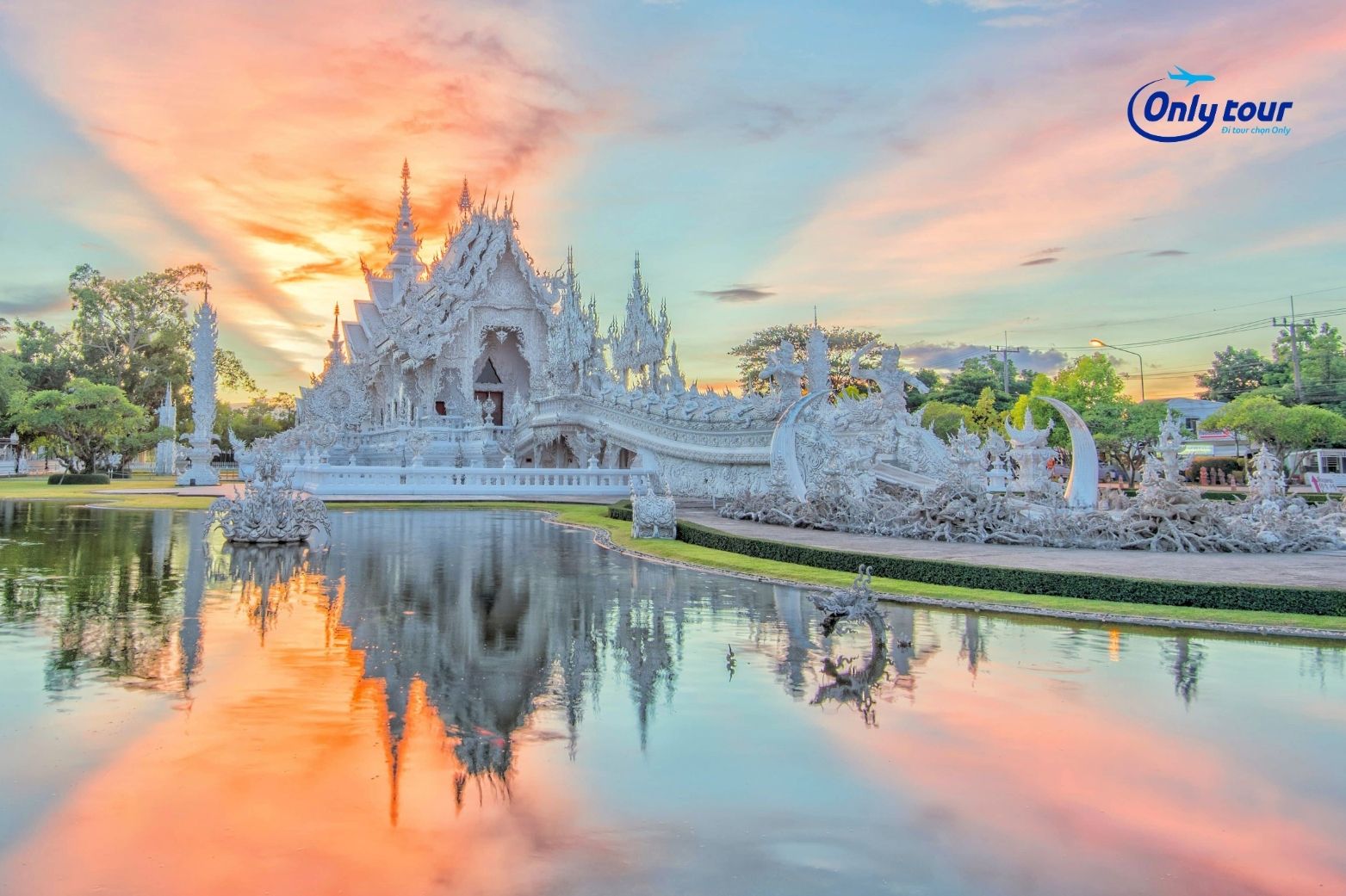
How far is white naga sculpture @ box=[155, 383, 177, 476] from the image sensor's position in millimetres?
55375

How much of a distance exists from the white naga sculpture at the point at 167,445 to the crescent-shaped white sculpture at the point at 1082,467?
164ft

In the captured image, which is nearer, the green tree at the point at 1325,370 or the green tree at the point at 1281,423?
the green tree at the point at 1281,423

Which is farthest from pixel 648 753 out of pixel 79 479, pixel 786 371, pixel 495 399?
pixel 79 479

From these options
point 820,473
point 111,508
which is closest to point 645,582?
point 820,473

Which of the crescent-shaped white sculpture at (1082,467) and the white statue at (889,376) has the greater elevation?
the white statue at (889,376)

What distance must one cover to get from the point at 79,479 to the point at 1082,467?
39428mm

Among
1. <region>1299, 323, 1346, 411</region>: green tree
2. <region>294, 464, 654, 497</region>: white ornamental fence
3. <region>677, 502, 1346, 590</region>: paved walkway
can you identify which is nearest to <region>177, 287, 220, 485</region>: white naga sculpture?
<region>294, 464, 654, 497</region>: white ornamental fence

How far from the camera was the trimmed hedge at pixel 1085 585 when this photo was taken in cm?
1002

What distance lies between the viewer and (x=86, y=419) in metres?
42.2

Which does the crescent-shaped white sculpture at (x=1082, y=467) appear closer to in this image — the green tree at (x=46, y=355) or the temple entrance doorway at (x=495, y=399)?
the temple entrance doorway at (x=495, y=399)

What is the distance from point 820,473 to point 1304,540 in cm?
937

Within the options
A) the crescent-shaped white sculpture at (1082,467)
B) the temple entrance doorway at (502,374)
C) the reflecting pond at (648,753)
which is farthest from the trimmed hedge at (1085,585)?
the temple entrance doorway at (502,374)

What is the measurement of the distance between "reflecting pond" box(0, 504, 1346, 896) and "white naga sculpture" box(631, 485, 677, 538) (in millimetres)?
7058

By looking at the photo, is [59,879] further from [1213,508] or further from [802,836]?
[1213,508]
